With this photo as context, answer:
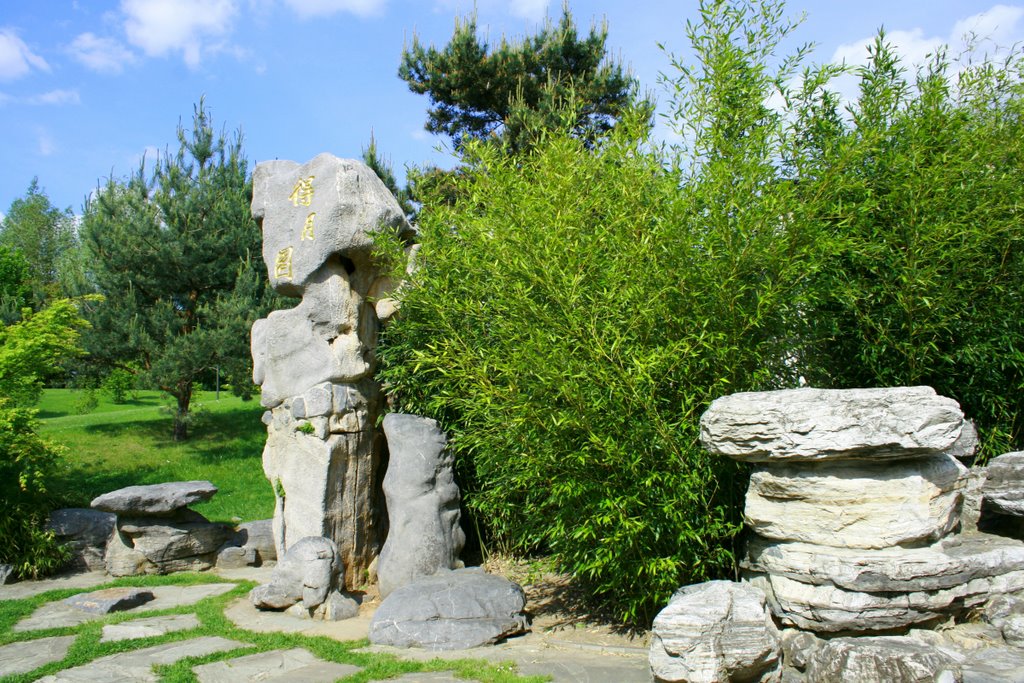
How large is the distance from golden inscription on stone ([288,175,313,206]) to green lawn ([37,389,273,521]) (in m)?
3.81

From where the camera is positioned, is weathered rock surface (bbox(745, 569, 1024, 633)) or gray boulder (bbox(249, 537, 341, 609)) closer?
weathered rock surface (bbox(745, 569, 1024, 633))

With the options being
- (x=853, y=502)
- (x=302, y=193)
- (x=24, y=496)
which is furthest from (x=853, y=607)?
(x=24, y=496)

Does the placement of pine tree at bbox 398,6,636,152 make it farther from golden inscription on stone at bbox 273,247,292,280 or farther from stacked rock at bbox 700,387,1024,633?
stacked rock at bbox 700,387,1024,633

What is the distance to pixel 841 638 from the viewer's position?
11.0 ft

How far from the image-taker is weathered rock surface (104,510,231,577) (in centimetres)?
639

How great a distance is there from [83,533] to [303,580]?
288cm

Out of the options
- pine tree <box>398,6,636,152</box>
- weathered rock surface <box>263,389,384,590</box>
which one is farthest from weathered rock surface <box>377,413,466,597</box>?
pine tree <box>398,6,636,152</box>

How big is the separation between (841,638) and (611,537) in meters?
1.10

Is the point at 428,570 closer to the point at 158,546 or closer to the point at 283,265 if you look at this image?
the point at 283,265

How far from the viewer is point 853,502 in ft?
11.5

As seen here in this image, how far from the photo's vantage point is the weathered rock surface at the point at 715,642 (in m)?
3.24

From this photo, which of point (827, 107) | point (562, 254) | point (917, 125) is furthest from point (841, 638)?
point (827, 107)

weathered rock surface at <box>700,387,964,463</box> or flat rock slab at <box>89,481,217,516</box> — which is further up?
weathered rock surface at <box>700,387,964,463</box>

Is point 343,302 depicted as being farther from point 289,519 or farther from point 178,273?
point 178,273
